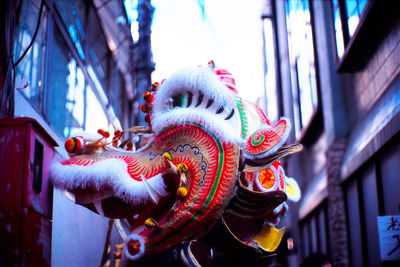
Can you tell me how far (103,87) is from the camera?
10578 millimetres

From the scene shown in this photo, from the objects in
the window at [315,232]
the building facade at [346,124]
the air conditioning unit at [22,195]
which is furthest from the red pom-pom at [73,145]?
the window at [315,232]

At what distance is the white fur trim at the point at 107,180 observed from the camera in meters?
4.05

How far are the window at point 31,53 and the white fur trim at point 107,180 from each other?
1.41 m

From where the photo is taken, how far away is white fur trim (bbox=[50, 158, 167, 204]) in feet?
13.3

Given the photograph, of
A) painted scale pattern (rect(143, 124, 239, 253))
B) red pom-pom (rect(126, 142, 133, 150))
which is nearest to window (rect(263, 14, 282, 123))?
red pom-pom (rect(126, 142, 133, 150))

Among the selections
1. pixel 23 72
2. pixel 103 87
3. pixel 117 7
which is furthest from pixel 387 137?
pixel 117 7

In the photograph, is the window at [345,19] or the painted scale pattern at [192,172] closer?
the painted scale pattern at [192,172]

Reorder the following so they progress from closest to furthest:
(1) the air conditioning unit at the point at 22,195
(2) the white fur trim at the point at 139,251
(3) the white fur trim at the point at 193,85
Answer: (1) the air conditioning unit at the point at 22,195
(2) the white fur trim at the point at 139,251
(3) the white fur trim at the point at 193,85

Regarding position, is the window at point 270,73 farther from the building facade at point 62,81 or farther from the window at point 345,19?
the window at point 345,19

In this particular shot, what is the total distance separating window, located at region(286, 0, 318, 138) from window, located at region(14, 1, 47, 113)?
7.05m

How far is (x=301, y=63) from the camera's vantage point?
565 inches

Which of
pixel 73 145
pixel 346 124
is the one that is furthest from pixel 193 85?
pixel 346 124

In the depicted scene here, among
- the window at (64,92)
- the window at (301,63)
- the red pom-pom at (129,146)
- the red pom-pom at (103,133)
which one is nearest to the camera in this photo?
the red pom-pom at (103,133)

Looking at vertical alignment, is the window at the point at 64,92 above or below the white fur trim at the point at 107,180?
above
